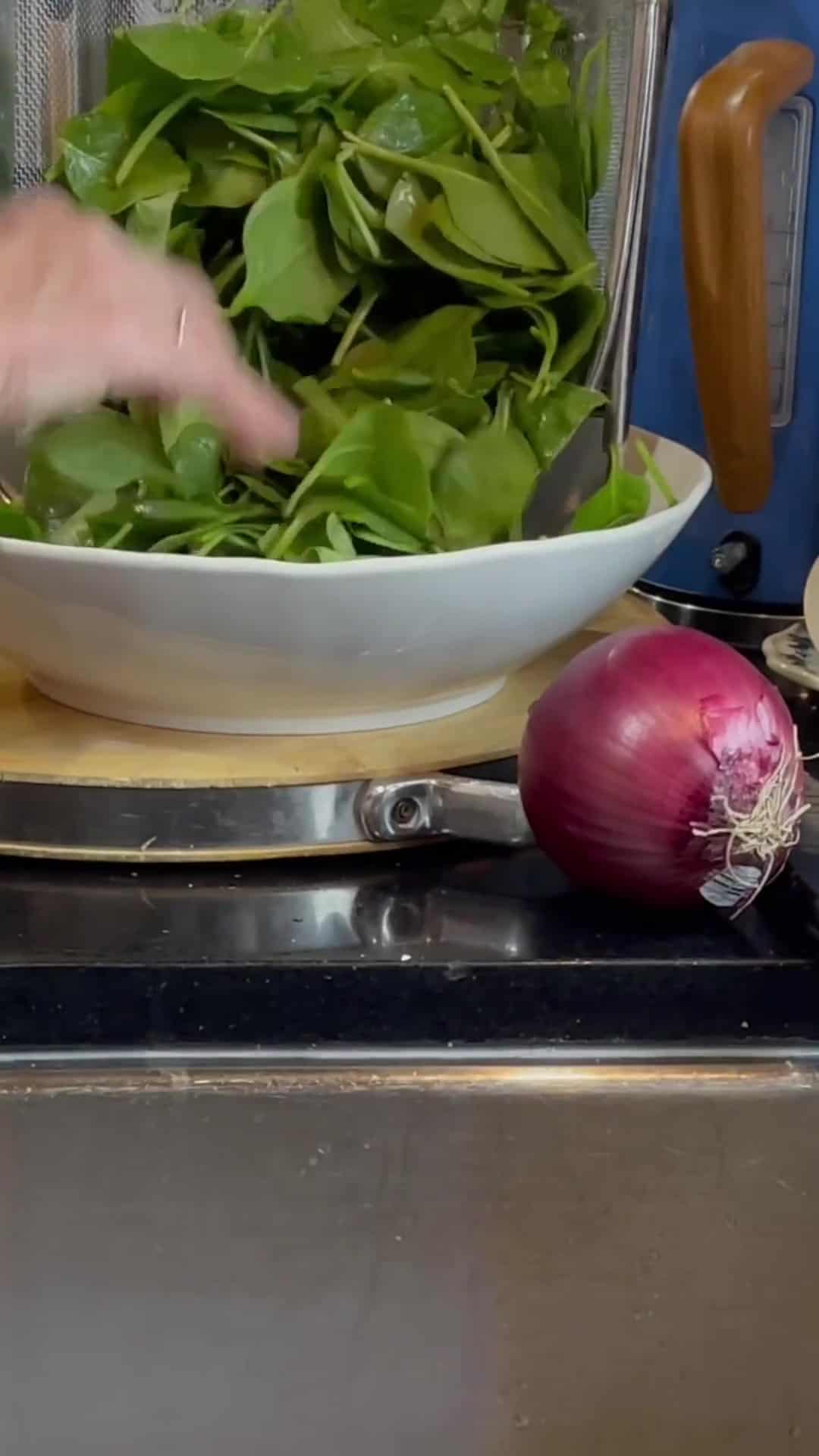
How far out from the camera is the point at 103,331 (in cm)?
44

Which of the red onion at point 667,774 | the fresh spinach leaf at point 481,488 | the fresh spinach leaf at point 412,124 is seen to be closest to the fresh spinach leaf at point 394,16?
the fresh spinach leaf at point 412,124

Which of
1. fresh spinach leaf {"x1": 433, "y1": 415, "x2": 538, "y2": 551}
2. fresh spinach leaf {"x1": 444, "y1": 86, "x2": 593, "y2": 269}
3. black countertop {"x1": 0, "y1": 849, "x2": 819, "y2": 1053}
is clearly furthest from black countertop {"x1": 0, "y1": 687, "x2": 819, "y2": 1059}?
fresh spinach leaf {"x1": 444, "y1": 86, "x2": 593, "y2": 269}

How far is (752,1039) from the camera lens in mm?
442

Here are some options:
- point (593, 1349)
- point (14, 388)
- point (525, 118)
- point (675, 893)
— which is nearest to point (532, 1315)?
point (593, 1349)

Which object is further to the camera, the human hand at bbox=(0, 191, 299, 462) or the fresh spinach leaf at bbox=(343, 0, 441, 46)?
the fresh spinach leaf at bbox=(343, 0, 441, 46)

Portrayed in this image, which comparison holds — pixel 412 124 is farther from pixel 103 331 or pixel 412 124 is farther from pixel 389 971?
pixel 389 971

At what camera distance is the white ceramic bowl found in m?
0.45

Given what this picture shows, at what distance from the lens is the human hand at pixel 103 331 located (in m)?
0.44

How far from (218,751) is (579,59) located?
310mm

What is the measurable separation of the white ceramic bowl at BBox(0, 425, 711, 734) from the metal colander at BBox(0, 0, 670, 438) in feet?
0.33

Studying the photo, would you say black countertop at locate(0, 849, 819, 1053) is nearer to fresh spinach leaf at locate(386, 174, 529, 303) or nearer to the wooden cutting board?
the wooden cutting board

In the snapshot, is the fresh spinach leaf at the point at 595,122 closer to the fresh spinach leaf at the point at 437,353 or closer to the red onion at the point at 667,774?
the fresh spinach leaf at the point at 437,353

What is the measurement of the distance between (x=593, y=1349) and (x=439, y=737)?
20 cm

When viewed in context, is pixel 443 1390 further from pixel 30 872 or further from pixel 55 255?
pixel 55 255
